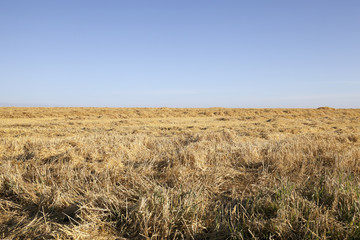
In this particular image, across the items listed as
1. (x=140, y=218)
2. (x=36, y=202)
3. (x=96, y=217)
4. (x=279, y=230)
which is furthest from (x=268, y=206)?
(x=36, y=202)

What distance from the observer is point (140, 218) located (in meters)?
2.23

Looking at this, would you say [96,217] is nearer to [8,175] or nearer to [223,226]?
[223,226]

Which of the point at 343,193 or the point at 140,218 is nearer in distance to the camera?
the point at 140,218

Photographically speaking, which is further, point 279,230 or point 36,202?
point 36,202

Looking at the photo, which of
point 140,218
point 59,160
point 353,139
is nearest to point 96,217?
point 140,218

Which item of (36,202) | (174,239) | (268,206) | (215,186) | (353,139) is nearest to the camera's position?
(174,239)

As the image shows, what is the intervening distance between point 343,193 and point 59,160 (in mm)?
4143

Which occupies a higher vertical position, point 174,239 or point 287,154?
point 287,154

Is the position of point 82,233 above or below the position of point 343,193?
below

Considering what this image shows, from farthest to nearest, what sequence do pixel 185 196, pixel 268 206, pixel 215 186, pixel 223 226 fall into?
pixel 215 186, pixel 185 196, pixel 268 206, pixel 223 226

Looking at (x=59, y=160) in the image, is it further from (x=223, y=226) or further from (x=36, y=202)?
(x=223, y=226)

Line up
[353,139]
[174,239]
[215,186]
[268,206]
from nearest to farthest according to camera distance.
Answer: [174,239], [268,206], [215,186], [353,139]

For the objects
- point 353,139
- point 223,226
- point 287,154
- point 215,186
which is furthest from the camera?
point 353,139

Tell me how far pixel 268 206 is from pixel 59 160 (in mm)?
3504
